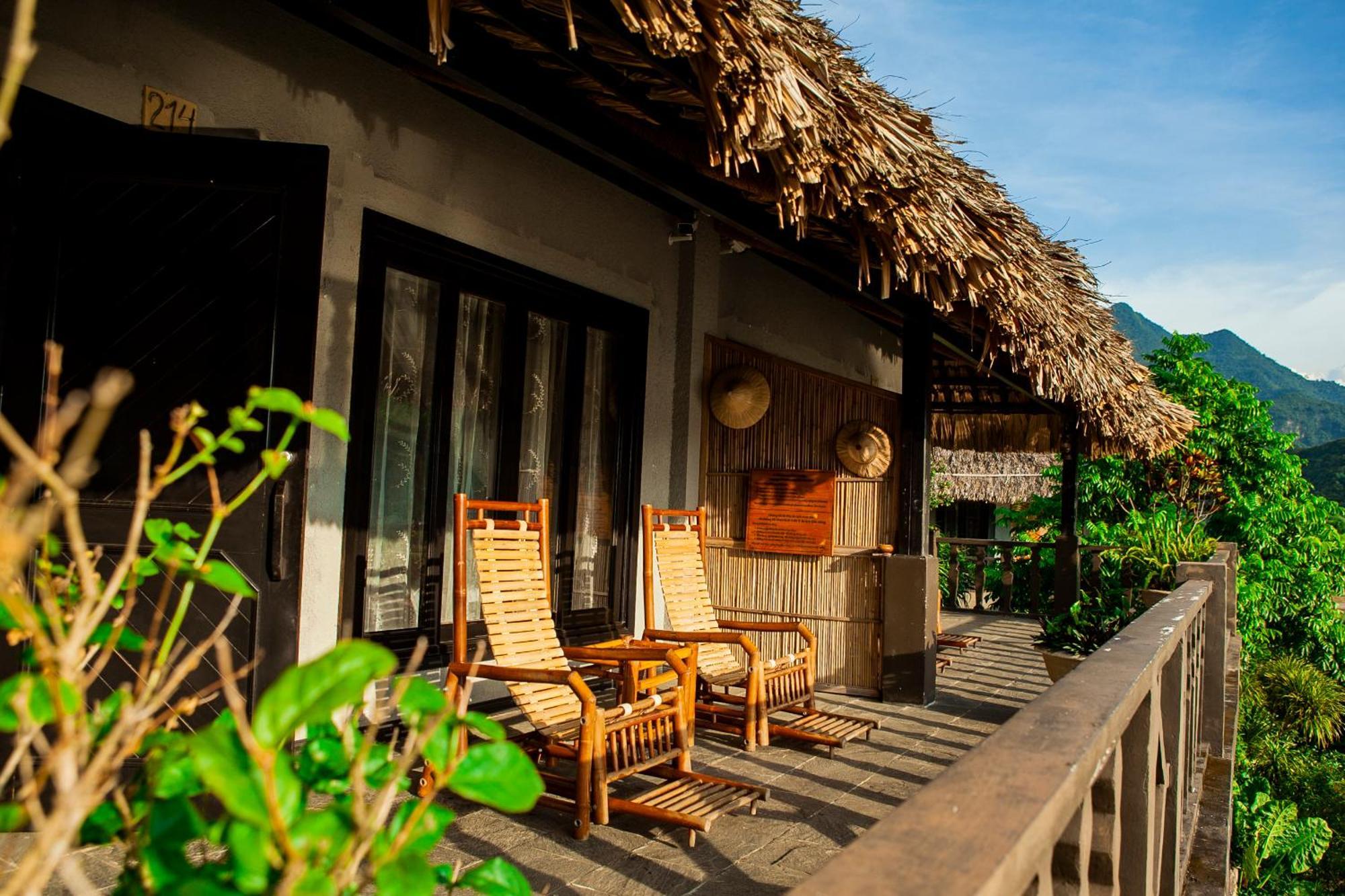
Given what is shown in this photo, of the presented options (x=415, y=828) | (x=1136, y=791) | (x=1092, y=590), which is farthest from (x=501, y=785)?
(x=1092, y=590)

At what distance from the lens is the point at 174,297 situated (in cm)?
286

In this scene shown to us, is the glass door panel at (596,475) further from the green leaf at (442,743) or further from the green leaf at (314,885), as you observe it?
the green leaf at (314,885)

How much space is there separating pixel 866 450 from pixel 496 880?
4.78 metres

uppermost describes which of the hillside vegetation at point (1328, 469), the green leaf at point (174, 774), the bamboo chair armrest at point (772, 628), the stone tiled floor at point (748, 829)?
the hillside vegetation at point (1328, 469)

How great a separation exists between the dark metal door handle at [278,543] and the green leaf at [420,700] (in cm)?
227

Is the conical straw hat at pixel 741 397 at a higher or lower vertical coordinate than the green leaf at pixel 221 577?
higher

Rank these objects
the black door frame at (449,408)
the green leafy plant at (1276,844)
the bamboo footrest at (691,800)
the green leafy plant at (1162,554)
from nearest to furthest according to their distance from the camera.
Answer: the bamboo footrest at (691,800), the black door frame at (449,408), the green leafy plant at (1162,554), the green leafy plant at (1276,844)

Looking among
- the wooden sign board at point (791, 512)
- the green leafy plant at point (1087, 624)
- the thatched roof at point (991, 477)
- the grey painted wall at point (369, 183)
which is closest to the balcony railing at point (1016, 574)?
the thatched roof at point (991, 477)

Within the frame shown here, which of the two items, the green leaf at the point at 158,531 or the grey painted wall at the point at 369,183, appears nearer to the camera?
the green leaf at the point at 158,531

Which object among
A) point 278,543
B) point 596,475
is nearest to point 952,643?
point 596,475

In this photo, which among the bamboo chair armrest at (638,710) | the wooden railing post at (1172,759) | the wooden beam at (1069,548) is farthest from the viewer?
the wooden beam at (1069,548)

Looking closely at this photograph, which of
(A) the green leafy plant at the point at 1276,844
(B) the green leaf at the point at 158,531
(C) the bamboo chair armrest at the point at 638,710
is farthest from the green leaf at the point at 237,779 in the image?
(A) the green leafy plant at the point at 1276,844

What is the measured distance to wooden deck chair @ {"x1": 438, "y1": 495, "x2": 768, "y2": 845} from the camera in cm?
301

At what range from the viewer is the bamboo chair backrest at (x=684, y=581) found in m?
4.42
